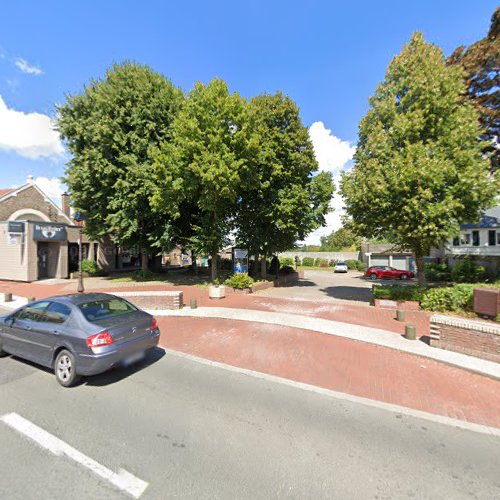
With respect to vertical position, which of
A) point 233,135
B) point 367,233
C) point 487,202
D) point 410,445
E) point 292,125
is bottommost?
point 410,445

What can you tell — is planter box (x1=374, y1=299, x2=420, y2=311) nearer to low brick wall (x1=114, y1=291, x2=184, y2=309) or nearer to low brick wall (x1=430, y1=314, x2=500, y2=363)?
low brick wall (x1=430, y1=314, x2=500, y2=363)

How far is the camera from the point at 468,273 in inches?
669

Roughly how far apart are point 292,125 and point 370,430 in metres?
Result: 18.9

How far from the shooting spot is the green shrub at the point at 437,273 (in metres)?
19.6

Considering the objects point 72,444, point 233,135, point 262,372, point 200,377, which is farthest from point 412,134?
point 72,444

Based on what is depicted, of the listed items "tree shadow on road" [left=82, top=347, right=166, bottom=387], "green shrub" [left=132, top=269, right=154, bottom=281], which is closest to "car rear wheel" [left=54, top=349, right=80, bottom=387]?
"tree shadow on road" [left=82, top=347, right=166, bottom=387]

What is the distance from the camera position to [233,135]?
15.0 meters

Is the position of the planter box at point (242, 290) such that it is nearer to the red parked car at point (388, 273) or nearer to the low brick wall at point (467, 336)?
the low brick wall at point (467, 336)

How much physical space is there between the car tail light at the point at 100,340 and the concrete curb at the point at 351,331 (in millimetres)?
5182

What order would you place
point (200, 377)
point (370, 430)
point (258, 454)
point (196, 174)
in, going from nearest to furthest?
1. point (258, 454)
2. point (370, 430)
3. point (200, 377)
4. point (196, 174)

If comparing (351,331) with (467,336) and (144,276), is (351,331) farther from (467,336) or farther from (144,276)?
(144,276)

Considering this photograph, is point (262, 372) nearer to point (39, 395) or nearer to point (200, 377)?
point (200, 377)

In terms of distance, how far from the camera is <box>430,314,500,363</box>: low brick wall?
623cm

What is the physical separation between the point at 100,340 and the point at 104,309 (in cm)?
93
